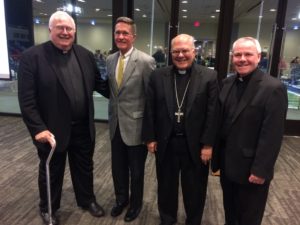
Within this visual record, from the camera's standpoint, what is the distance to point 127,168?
232 cm

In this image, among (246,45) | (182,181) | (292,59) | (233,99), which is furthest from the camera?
(292,59)

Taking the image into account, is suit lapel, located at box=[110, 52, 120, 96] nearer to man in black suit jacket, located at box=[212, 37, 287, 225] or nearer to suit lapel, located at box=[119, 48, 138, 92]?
suit lapel, located at box=[119, 48, 138, 92]

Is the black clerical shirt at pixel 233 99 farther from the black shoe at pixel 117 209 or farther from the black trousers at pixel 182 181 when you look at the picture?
the black shoe at pixel 117 209

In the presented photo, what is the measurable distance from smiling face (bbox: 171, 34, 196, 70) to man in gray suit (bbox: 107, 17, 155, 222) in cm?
32

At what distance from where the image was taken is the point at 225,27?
4.52 meters

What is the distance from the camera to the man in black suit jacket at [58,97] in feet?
6.21

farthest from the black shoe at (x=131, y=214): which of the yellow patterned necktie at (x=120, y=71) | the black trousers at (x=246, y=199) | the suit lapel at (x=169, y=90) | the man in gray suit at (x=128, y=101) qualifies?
the yellow patterned necktie at (x=120, y=71)

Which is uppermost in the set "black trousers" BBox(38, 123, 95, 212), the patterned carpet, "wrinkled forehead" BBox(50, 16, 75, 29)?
"wrinkled forehead" BBox(50, 16, 75, 29)

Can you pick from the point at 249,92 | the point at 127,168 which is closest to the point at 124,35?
the point at 249,92

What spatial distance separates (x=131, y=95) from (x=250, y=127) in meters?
0.90

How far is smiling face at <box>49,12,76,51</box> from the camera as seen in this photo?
6.22ft

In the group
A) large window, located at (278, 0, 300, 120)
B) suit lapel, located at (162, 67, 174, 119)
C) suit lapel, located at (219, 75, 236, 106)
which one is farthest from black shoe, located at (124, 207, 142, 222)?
large window, located at (278, 0, 300, 120)

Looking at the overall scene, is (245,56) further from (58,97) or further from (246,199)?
(58,97)

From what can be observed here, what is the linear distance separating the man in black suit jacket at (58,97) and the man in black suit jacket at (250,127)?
104 cm
